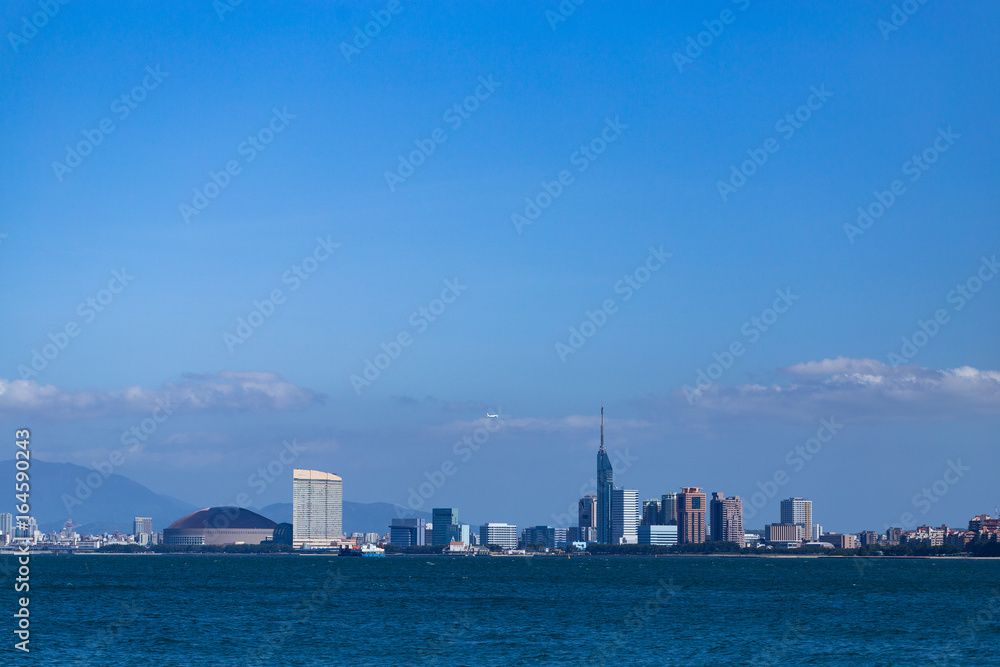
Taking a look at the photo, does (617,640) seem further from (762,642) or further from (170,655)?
(170,655)

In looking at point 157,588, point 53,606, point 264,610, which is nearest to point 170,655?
point 264,610

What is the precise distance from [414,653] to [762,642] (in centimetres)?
2240

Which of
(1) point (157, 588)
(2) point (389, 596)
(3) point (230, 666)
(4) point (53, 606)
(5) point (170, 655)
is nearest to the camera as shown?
(3) point (230, 666)

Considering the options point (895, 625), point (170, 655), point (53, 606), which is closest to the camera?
point (170, 655)

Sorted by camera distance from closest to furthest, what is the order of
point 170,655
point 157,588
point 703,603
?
point 170,655, point 703,603, point 157,588

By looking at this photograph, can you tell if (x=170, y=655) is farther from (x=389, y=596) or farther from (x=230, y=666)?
(x=389, y=596)

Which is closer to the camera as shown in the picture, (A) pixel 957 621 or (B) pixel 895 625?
(B) pixel 895 625

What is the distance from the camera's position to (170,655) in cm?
6316

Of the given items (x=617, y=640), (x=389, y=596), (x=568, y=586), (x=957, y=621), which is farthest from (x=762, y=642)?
(x=568, y=586)

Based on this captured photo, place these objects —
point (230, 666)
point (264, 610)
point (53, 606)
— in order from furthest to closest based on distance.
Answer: point (53, 606) → point (264, 610) → point (230, 666)

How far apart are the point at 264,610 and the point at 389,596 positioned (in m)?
27.8

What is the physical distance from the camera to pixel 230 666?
58625mm

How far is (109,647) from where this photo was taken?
66438 millimetres

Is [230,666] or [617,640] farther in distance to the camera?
[617,640]
